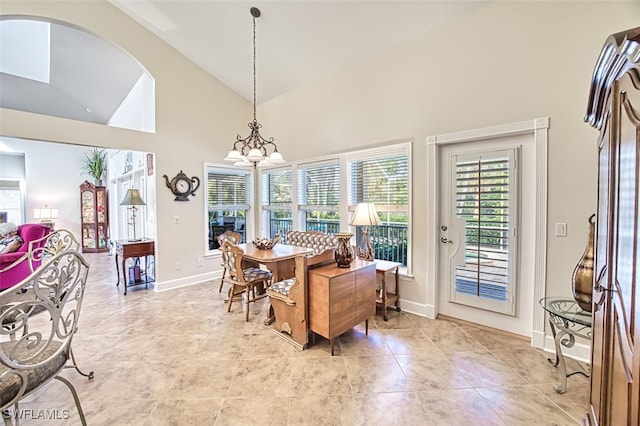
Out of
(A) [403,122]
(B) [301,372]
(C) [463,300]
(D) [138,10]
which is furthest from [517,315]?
(D) [138,10]

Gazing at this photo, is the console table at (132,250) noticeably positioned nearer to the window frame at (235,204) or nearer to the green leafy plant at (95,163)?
the window frame at (235,204)

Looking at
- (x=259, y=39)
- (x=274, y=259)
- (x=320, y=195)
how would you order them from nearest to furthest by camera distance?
1. (x=274, y=259)
2. (x=259, y=39)
3. (x=320, y=195)

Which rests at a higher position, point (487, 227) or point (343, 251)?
point (487, 227)

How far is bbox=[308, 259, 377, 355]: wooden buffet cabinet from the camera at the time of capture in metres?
2.37

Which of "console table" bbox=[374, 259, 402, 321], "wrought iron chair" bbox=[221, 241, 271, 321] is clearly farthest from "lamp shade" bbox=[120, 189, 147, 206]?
"console table" bbox=[374, 259, 402, 321]

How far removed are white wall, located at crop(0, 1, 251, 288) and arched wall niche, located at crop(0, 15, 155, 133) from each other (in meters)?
0.18

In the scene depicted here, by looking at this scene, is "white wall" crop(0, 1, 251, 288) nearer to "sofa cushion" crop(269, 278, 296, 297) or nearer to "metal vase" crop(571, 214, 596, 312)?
"sofa cushion" crop(269, 278, 296, 297)

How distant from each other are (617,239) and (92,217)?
34.8 feet

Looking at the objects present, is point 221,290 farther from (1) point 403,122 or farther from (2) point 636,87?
(2) point 636,87

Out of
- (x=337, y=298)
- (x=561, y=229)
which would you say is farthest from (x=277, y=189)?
(x=561, y=229)

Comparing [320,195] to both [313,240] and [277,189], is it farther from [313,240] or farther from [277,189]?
[277,189]

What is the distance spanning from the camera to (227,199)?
5.32m

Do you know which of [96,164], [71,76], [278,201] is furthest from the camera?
[96,164]

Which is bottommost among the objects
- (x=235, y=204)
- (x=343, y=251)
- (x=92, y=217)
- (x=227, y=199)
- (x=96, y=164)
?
(x=343, y=251)
